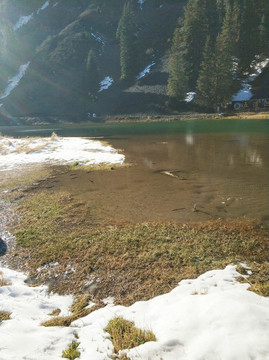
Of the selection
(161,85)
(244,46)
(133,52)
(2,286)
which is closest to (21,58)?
(133,52)

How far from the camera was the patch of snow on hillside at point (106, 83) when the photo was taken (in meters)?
104

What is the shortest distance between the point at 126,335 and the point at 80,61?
445 ft

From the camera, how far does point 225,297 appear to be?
4.14 m

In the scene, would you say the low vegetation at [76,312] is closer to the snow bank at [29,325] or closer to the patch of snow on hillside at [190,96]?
the snow bank at [29,325]

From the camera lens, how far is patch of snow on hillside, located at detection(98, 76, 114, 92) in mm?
104062

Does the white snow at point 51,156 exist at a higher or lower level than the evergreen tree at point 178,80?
lower

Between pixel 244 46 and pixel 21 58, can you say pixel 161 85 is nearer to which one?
pixel 244 46

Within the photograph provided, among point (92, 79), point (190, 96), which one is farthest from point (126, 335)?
point (92, 79)

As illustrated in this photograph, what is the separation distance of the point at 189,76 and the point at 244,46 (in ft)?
64.7

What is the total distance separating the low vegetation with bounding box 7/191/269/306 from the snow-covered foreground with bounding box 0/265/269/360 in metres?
0.50

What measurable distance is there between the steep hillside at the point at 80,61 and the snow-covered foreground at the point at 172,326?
78.1m

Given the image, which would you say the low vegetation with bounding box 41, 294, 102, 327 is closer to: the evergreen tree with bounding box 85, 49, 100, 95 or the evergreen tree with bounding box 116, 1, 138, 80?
the evergreen tree with bounding box 116, 1, 138, 80

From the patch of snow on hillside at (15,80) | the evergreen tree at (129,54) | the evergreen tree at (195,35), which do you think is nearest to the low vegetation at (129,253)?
the evergreen tree at (195,35)

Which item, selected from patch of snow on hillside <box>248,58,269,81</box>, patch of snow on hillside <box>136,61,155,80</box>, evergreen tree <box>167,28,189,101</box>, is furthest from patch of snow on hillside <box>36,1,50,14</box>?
patch of snow on hillside <box>248,58,269,81</box>
